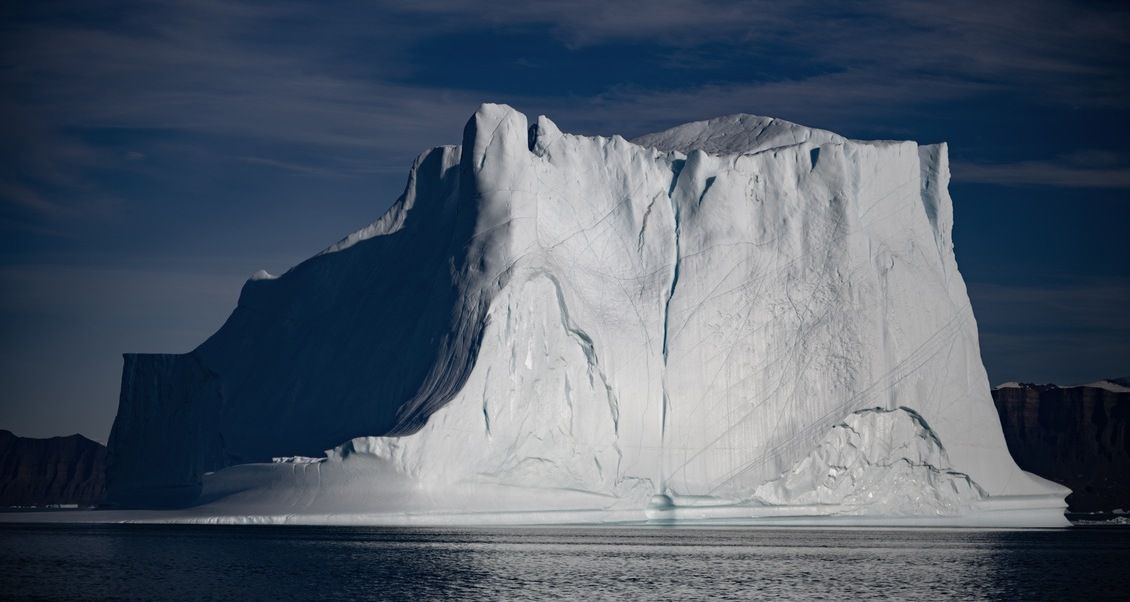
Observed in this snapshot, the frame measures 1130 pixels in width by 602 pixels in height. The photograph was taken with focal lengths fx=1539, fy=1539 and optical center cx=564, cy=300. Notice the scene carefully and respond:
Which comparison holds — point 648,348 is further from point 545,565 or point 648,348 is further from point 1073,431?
point 1073,431

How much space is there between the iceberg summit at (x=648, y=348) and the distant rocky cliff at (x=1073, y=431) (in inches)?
1878

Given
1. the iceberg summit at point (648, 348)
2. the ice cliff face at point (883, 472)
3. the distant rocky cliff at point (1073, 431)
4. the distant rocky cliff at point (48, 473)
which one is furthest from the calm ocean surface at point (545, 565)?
the distant rocky cliff at point (1073, 431)

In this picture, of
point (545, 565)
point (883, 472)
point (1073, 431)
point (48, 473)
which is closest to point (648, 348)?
point (883, 472)

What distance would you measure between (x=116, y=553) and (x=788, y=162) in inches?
761

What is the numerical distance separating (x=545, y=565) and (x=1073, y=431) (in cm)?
6593

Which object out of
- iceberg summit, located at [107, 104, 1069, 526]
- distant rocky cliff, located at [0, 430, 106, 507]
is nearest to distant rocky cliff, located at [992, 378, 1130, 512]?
iceberg summit, located at [107, 104, 1069, 526]

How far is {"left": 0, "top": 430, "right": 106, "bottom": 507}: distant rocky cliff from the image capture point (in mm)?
78562

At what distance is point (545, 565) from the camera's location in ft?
91.5

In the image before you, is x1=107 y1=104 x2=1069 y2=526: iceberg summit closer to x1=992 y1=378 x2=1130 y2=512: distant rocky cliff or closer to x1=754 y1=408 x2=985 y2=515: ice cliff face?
x1=754 y1=408 x2=985 y2=515: ice cliff face

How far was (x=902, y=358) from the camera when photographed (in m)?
39.3

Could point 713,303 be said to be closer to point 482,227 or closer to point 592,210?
point 592,210

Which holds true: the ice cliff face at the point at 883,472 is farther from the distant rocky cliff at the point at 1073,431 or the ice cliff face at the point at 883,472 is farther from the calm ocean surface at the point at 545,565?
the distant rocky cliff at the point at 1073,431

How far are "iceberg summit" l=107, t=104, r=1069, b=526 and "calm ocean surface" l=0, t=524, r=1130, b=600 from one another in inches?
52.5

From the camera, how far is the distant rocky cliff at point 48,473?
258 feet
